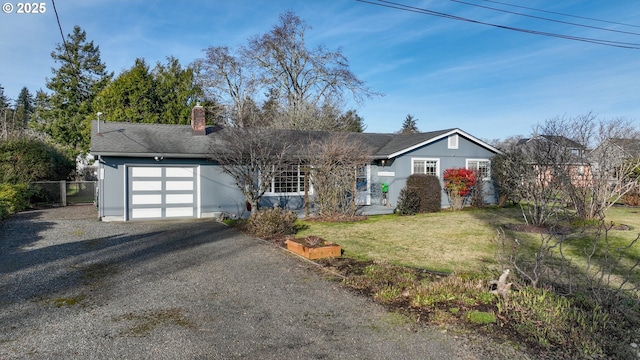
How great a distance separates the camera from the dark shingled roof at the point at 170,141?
1303cm

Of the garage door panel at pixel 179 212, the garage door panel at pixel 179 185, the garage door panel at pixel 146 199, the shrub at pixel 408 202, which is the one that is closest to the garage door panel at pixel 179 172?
the garage door panel at pixel 179 185

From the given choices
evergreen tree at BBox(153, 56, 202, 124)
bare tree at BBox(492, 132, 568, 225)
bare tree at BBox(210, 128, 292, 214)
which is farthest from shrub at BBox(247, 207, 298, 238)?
evergreen tree at BBox(153, 56, 202, 124)

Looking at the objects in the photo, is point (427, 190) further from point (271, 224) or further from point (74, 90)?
point (74, 90)

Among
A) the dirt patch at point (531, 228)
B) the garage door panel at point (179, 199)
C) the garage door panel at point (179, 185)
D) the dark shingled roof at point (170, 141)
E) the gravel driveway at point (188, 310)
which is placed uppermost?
the dark shingled roof at point (170, 141)

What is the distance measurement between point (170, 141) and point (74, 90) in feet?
85.0

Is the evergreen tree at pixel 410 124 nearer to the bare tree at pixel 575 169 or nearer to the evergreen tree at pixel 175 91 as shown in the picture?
the evergreen tree at pixel 175 91

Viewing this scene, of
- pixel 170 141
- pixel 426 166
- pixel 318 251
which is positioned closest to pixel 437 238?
pixel 318 251

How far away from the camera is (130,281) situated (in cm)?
616

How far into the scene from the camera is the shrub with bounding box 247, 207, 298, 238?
10.1 meters

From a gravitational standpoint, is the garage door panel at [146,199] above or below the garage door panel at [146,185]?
below

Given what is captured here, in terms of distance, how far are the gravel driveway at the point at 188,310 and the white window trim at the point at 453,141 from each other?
11.7m

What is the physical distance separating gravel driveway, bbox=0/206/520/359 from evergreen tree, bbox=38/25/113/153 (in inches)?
1012

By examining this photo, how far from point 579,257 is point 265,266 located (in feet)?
20.7

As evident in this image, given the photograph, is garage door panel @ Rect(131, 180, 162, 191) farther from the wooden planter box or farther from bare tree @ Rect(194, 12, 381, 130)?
bare tree @ Rect(194, 12, 381, 130)
